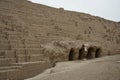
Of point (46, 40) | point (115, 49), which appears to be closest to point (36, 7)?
point (46, 40)

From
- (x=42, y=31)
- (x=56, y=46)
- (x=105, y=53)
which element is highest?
(x=42, y=31)

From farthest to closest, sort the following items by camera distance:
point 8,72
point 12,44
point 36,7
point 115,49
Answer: point 115,49, point 36,7, point 12,44, point 8,72

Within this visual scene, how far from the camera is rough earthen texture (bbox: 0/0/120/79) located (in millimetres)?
11445

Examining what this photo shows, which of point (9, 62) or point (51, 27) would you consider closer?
point (9, 62)

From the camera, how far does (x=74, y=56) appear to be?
1625 centimetres

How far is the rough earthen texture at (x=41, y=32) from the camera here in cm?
1145

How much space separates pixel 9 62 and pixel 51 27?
A: 10.2 m

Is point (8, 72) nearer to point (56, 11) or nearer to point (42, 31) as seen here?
point (42, 31)

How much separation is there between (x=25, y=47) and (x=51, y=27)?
811cm

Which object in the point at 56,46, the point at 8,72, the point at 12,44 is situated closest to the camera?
the point at 8,72

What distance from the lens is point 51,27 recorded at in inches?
773

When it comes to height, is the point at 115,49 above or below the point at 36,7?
below

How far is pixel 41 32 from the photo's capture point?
55.8 ft

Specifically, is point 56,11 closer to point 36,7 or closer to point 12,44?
point 36,7
